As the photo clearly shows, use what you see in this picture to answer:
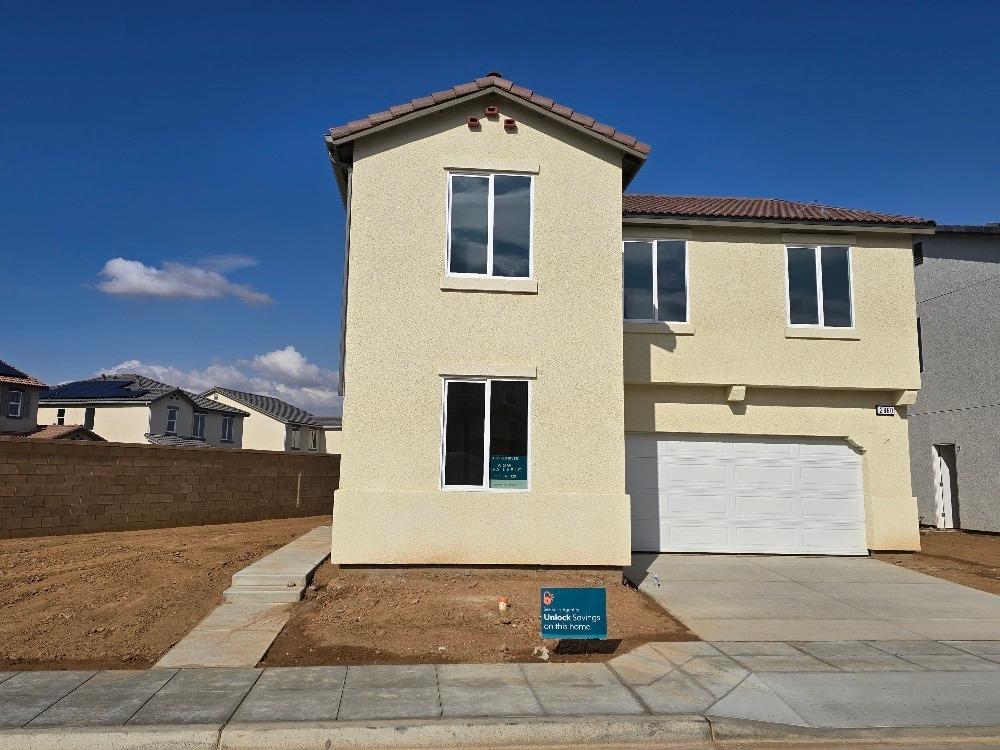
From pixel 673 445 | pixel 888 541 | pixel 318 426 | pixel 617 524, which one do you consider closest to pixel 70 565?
pixel 617 524

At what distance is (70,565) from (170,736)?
7242 mm

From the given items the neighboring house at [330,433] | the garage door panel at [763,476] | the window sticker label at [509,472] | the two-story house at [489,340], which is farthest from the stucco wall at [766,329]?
the neighboring house at [330,433]

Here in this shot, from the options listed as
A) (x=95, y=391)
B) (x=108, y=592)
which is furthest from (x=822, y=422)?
(x=95, y=391)

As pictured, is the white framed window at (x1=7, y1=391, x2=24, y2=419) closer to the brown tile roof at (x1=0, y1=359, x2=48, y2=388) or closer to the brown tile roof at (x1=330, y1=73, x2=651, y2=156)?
the brown tile roof at (x1=0, y1=359, x2=48, y2=388)

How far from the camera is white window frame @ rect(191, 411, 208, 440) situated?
49.6 metres

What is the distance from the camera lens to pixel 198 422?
5062 cm

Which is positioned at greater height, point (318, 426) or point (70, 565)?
point (318, 426)

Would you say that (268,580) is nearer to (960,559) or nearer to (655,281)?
(655,281)

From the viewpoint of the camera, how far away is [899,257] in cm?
1374

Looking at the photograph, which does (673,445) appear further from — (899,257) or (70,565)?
(70,565)

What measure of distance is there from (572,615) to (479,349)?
433cm

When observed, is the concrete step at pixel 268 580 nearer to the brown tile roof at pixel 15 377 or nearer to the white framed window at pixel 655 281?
the white framed window at pixel 655 281

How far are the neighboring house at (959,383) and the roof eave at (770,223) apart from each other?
17.3 feet

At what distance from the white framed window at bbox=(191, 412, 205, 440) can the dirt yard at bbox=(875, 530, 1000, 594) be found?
4405 cm
